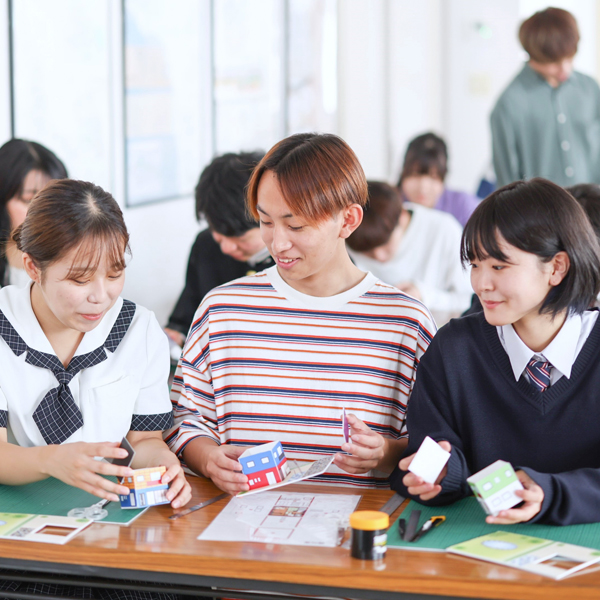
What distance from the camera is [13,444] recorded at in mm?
1639

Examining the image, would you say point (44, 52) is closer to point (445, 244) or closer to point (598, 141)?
point (445, 244)

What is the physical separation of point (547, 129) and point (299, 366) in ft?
10.3

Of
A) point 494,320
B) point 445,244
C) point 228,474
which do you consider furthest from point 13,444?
point 445,244

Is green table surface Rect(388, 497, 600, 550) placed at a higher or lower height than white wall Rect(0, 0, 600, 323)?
lower

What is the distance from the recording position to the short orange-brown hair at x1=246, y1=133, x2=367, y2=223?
1.68 m

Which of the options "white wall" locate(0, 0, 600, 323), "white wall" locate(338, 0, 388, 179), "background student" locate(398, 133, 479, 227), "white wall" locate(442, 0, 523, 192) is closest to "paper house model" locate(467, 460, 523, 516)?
"white wall" locate(0, 0, 600, 323)

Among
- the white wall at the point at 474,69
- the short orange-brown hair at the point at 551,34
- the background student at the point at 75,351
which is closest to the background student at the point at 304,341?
the background student at the point at 75,351

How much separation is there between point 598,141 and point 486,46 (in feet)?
10.4

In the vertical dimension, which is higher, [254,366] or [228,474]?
[254,366]

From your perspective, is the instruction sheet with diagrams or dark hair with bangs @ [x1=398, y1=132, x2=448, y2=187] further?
dark hair with bangs @ [x1=398, y1=132, x2=448, y2=187]

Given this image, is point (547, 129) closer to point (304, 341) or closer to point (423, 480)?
point (304, 341)

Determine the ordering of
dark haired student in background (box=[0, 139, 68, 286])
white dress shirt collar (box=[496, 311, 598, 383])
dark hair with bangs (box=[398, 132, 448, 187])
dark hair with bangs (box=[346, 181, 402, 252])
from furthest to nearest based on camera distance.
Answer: dark hair with bangs (box=[398, 132, 448, 187])
dark hair with bangs (box=[346, 181, 402, 252])
dark haired student in background (box=[0, 139, 68, 286])
white dress shirt collar (box=[496, 311, 598, 383])

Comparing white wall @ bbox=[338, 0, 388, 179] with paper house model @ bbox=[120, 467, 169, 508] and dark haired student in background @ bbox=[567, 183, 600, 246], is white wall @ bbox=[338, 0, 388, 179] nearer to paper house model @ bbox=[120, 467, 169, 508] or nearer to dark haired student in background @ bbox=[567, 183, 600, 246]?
dark haired student in background @ bbox=[567, 183, 600, 246]

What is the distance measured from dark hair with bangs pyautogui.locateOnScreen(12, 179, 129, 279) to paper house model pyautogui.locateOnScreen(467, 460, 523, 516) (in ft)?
2.79
